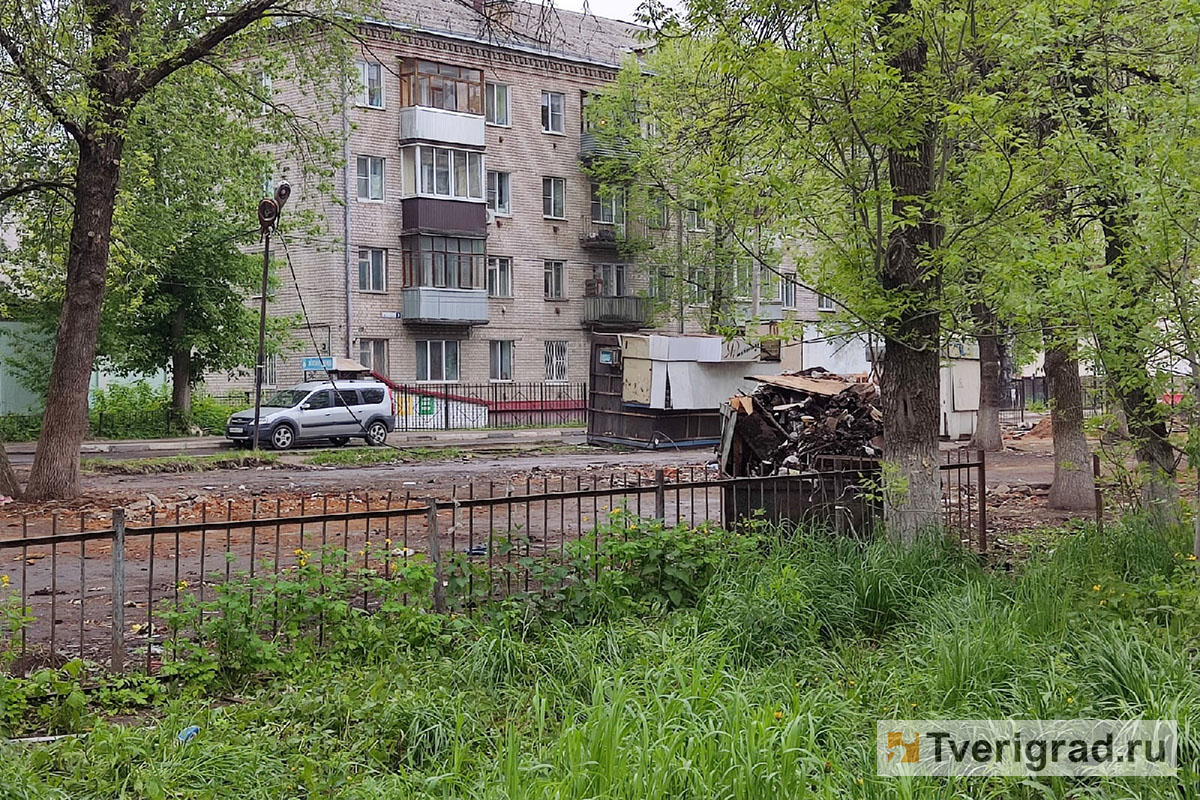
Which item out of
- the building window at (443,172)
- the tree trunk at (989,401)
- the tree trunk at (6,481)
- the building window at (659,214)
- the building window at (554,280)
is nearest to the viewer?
the tree trunk at (6,481)

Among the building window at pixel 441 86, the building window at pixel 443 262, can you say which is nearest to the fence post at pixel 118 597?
the building window at pixel 443 262

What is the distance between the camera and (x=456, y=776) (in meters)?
4.62

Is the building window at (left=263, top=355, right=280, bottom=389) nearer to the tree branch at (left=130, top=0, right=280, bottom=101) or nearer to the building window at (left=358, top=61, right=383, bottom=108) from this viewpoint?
the building window at (left=358, top=61, right=383, bottom=108)

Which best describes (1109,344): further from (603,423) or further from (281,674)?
(603,423)

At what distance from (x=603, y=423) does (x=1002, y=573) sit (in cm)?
2110

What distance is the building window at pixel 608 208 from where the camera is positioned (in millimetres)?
41750

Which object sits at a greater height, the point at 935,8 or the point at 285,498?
the point at 935,8

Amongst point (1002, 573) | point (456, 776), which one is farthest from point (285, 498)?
point (456, 776)

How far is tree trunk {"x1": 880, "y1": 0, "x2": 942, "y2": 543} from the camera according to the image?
8438mm

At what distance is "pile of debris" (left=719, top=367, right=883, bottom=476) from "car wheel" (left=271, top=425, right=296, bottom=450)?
16536mm

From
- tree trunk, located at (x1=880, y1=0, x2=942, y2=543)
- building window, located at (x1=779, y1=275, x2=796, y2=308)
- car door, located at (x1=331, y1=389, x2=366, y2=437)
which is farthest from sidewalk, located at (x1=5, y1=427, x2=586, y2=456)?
tree trunk, located at (x1=880, y1=0, x2=942, y2=543)

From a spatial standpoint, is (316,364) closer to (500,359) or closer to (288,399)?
(288,399)

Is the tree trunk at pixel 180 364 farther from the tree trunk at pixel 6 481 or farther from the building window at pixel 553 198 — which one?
the tree trunk at pixel 6 481

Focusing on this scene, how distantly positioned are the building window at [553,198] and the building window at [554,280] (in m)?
1.75
